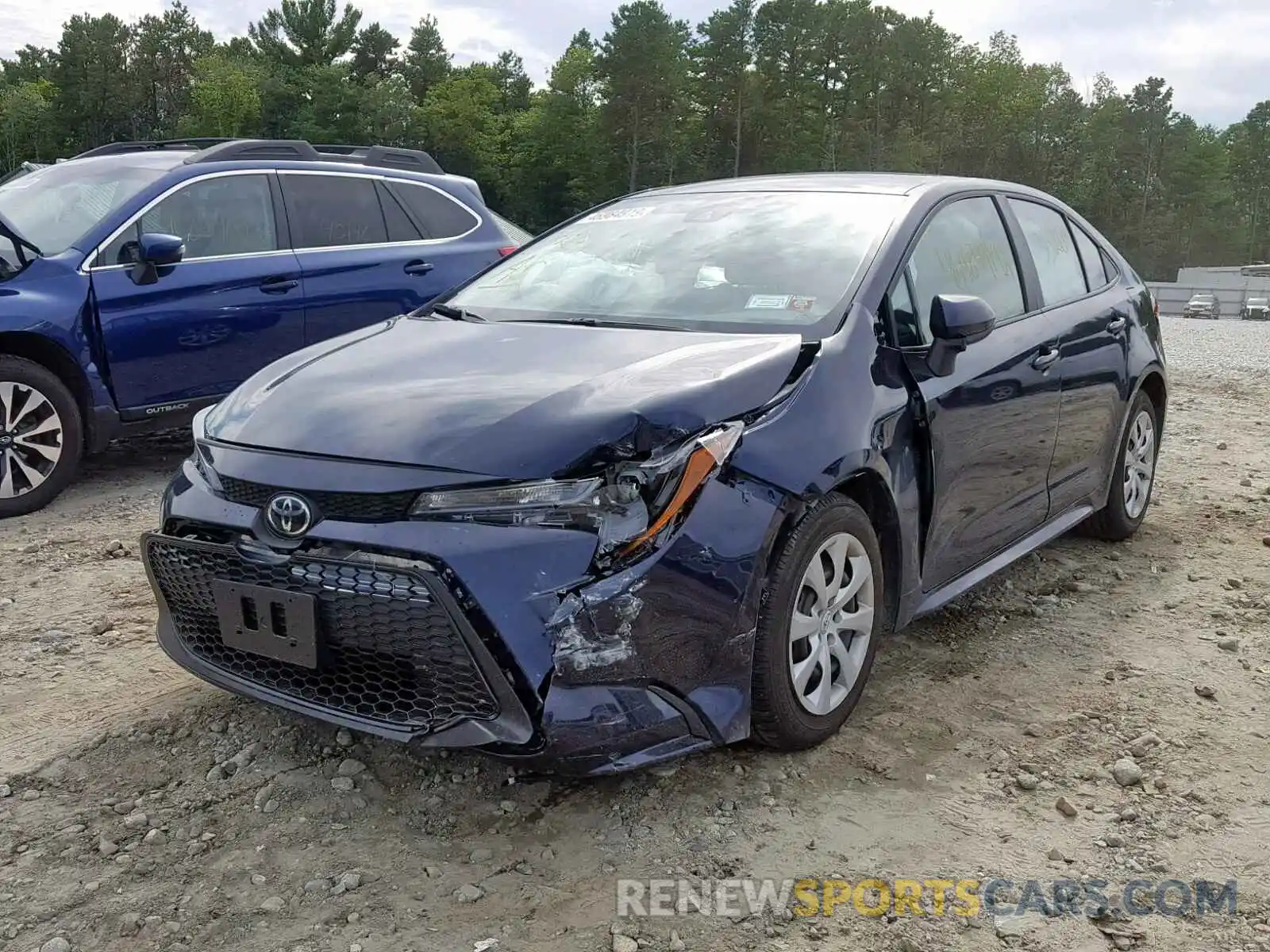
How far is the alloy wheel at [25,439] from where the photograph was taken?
17.8ft

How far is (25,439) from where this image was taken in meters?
5.50

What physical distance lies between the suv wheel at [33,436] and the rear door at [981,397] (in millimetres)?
4135

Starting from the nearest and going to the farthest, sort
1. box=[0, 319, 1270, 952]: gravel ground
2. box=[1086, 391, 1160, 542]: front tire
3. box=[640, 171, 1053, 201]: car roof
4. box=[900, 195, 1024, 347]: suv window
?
box=[0, 319, 1270, 952]: gravel ground → box=[900, 195, 1024, 347]: suv window → box=[640, 171, 1053, 201]: car roof → box=[1086, 391, 1160, 542]: front tire

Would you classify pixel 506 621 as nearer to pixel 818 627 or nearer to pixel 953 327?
pixel 818 627

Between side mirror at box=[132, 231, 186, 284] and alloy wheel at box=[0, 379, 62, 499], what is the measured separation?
783 mm

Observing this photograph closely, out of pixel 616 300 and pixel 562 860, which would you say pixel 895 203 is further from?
pixel 562 860

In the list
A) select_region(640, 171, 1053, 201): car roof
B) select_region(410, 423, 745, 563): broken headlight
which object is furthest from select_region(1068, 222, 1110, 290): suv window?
select_region(410, 423, 745, 563): broken headlight

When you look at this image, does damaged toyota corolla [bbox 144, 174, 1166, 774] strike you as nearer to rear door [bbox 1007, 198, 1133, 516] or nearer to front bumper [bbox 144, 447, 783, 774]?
front bumper [bbox 144, 447, 783, 774]

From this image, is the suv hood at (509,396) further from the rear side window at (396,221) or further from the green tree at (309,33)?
the green tree at (309,33)

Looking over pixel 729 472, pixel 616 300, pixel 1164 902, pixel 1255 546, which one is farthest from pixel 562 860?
pixel 1255 546

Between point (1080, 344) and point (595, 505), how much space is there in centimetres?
271

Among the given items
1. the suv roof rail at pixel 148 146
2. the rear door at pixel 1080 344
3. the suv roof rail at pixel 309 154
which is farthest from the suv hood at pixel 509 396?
the suv roof rail at pixel 148 146

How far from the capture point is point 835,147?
265ft

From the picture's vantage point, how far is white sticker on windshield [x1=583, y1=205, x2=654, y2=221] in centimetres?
430
